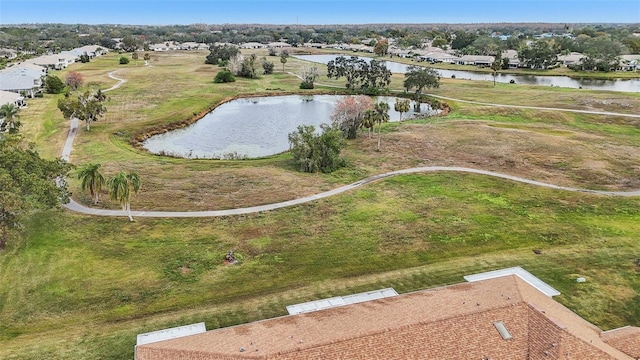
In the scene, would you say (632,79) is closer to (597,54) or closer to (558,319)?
(597,54)

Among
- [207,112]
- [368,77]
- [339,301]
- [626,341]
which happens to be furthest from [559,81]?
[339,301]

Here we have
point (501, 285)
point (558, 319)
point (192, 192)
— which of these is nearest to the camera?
point (558, 319)

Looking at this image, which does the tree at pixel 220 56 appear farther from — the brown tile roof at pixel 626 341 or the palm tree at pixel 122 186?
the brown tile roof at pixel 626 341

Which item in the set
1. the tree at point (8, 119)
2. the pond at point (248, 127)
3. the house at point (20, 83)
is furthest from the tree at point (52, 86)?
the pond at point (248, 127)

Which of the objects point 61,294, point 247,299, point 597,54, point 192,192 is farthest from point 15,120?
point 597,54

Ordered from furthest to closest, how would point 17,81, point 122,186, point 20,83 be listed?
1. point 17,81
2. point 20,83
3. point 122,186

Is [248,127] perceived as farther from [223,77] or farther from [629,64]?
[629,64]
